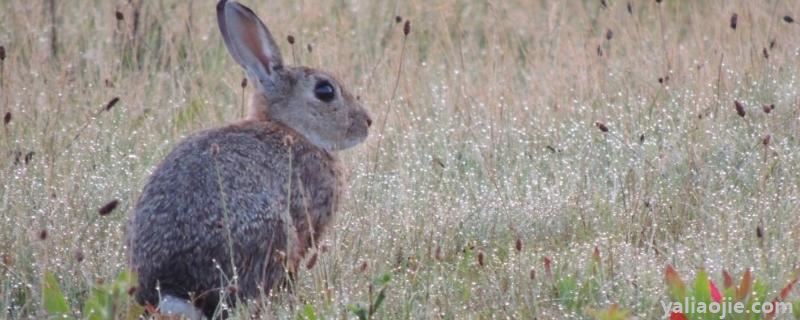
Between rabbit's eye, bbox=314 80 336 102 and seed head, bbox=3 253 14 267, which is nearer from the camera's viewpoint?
seed head, bbox=3 253 14 267

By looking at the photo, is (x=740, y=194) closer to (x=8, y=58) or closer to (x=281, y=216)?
(x=281, y=216)

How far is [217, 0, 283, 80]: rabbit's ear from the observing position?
6.46m

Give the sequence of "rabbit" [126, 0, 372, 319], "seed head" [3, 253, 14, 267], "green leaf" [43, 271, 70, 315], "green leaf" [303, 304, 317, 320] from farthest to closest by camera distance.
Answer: "seed head" [3, 253, 14, 267]
"rabbit" [126, 0, 372, 319]
"green leaf" [303, 304, 317, 320]
"green leaf" [43, 271, 70, 315]

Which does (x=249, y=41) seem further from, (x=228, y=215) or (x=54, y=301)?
(x=54, y=301)

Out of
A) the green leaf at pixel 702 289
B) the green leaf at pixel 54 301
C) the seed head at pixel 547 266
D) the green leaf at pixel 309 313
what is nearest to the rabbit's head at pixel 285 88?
the seed head at pixel 547 266

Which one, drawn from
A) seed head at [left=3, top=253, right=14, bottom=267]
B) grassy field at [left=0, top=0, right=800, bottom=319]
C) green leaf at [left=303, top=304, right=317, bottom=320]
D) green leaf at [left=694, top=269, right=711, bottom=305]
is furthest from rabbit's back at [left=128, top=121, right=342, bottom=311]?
green leaf at [left=694, top=269, right=711, bottom=305]

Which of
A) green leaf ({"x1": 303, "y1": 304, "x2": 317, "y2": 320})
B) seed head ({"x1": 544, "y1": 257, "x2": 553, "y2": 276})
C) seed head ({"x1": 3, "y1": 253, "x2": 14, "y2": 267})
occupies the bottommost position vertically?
green leaf ({"x1": 303, "y1": 304, "x2": 317, "y2": 320})

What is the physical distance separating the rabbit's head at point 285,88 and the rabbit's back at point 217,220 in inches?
27.7

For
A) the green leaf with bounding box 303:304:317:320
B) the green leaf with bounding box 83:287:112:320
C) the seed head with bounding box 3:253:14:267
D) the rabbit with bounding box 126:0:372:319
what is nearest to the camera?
the green leaf with bounding box 83:287:112:320

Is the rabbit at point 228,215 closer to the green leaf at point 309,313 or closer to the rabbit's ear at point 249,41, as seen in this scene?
the green leaf at point 309,313

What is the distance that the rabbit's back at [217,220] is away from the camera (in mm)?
5117

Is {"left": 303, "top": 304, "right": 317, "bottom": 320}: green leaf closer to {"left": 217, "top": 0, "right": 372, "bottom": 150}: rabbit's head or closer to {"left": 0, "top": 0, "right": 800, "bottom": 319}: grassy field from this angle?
{"left": 0, "top": 0, "right": 800, "bottom": 319}: grassy field

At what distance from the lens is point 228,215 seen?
520 centimetres

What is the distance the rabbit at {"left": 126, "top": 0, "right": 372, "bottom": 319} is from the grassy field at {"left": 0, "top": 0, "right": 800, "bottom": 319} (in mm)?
147
